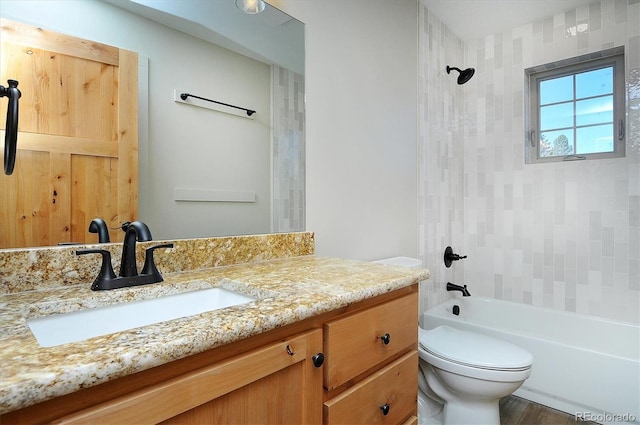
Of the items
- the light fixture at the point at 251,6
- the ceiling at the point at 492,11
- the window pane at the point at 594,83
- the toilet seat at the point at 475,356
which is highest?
the ceiling at the point at 492,11

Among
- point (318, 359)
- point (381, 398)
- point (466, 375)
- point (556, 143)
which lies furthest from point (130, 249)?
point (556, 143)

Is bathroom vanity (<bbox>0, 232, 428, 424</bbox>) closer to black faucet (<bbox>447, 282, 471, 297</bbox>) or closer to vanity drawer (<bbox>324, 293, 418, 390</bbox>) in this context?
vanity drawer (<bbox>324, 293, 418, 390</bbox>)

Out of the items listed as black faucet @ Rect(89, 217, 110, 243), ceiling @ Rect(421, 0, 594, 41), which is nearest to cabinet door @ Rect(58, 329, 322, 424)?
black faucet @ Rect(89, 217, 110, 243)

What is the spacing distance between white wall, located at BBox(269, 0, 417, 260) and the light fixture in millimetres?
80

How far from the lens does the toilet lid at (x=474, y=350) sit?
1.50 meters

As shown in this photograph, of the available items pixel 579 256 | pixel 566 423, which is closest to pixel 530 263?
pixel 579 256

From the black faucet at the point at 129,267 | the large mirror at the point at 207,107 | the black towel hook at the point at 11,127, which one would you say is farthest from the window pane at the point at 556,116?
the black towel hook at the point at 11,127

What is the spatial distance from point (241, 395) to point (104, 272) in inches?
20.3

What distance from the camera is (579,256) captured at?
2.34 meters

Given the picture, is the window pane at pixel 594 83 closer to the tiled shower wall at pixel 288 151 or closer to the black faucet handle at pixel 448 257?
the black faucet handle at pixel 448 257

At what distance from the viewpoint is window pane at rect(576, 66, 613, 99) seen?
7.69 feet

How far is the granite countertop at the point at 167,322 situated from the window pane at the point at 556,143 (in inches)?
80.2

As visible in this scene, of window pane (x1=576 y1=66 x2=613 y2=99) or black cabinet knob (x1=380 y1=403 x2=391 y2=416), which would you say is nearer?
black cabinet knob (x1=380 y1=403 x2=391 y2=416)

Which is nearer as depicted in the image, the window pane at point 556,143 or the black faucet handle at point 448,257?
the window pane at point 556,143
